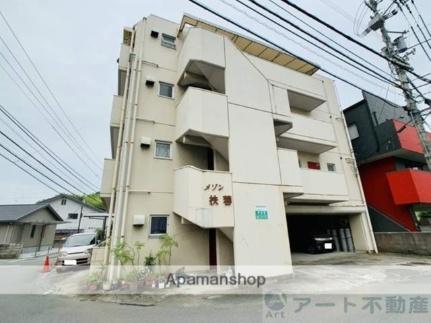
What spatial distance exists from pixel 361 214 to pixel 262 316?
1044cm

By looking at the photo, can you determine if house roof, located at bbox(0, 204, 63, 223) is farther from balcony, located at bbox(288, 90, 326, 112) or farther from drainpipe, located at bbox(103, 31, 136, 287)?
balcony, located at bbox(288, 90, 326, 112)

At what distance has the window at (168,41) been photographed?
34.4ft

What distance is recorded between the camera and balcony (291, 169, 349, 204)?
962cm

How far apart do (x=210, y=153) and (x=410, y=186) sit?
1061 cm

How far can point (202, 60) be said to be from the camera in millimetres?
8602

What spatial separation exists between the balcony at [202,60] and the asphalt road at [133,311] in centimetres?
775

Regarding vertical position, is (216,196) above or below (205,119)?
below

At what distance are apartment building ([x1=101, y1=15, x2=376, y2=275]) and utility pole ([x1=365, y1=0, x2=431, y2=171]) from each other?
3.29 meters

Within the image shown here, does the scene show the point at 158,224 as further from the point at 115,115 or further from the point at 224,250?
the point at 115,115

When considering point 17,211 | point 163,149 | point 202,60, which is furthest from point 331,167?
point 17,211

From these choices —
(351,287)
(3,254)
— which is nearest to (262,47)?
(351,287)

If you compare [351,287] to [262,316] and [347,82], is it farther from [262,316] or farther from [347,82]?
[347,82]

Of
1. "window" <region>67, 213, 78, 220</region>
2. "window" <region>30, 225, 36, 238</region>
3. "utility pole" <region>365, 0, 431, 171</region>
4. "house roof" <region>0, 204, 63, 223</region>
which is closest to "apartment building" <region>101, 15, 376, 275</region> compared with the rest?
"utility pole" <region>365, 0, 431, 171</region>

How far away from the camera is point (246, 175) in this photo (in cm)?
746
